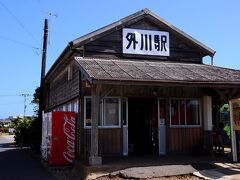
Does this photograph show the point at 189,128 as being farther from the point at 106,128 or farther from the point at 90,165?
the point at 90,165

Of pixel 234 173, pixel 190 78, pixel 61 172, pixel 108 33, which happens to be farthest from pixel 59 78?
pixel 234 173

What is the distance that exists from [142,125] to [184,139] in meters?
2.23

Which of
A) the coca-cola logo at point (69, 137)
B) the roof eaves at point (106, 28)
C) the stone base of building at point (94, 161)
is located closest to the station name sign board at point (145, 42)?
the roof eaves at point (106, 28)

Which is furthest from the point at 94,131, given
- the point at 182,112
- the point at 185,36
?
the point at 185,36

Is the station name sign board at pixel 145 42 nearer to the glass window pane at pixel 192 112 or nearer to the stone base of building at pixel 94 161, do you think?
the glass window pane at pixel 192 112

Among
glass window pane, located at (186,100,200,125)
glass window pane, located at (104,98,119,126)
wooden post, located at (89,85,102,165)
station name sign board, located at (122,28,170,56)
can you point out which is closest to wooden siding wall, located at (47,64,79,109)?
glass window pane, located at (104,98,119,126)

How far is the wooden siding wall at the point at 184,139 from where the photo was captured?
14.8m

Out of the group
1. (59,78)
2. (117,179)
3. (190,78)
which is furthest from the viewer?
(59,78)

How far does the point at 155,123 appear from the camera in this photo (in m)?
15.3

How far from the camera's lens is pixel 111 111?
14.0m

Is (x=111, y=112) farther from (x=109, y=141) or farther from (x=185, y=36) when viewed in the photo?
(x=185, y=36)

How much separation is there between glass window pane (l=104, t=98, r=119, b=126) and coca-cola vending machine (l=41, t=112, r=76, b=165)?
1369 mm

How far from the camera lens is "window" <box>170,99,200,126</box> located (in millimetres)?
14969

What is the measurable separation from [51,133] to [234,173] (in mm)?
7072
